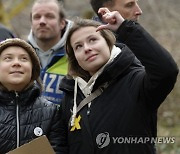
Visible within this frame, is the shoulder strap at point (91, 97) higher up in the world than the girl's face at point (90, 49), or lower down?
lower down

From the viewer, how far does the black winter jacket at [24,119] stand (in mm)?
3020

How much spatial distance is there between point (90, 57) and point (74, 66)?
0.26 metres

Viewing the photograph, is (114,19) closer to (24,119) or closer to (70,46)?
(70,46)

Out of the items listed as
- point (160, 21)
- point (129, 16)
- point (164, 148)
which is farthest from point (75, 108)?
point (160, 21)

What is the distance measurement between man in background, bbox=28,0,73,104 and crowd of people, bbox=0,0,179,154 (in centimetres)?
94

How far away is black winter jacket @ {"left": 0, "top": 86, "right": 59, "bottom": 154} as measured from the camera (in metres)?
3.02

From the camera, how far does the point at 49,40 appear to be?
173 inches

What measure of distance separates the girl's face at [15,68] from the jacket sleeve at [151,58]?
0.75m

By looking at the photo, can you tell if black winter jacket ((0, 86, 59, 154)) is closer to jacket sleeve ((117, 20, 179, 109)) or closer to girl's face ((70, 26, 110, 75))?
girl's face ((70, 26, 110, 75))

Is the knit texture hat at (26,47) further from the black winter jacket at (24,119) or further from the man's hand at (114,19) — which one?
the man's hand at (114,19)

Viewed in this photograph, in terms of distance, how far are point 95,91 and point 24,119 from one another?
1.57 feet

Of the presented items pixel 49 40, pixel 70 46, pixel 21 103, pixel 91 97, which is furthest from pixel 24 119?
pixel 49 40

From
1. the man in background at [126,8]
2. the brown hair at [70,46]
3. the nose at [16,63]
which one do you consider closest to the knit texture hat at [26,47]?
the nose at [16,63]

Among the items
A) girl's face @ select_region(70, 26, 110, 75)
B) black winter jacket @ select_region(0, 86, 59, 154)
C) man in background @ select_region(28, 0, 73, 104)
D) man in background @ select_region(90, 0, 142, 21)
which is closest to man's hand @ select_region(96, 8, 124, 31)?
girl's face @ select_region(70, 26, 110, 75)
